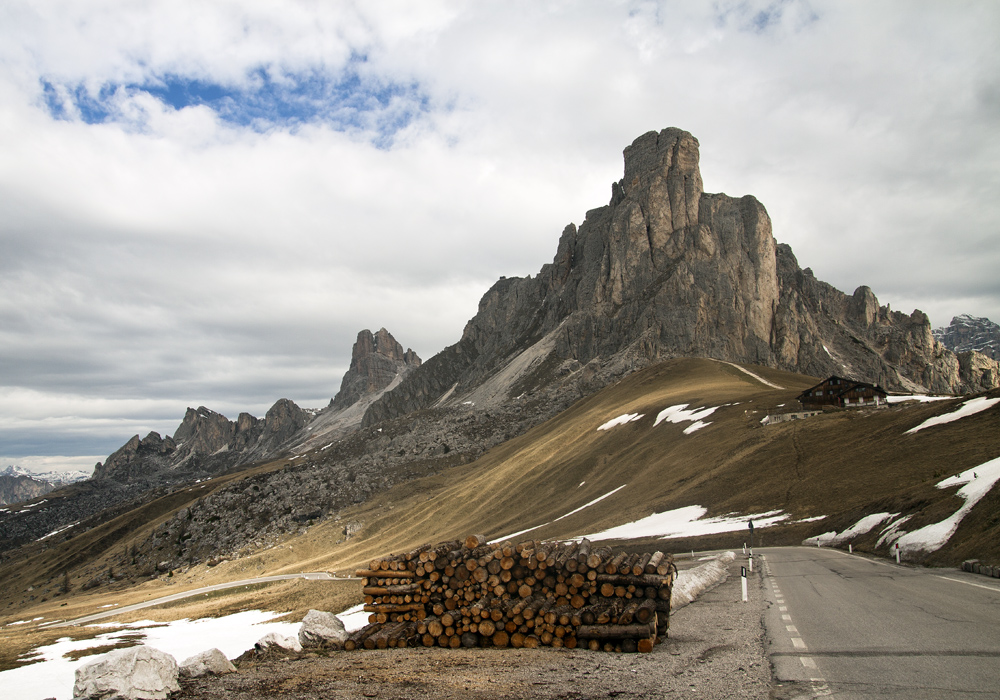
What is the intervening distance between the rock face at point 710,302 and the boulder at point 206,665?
4649 inches

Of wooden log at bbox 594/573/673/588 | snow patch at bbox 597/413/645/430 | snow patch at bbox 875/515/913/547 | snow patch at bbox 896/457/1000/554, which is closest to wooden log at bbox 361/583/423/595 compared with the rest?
wooden log at bbox 594/573/673/588

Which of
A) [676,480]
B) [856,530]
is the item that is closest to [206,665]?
[856,530]

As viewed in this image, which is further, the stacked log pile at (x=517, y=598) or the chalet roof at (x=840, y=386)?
the chalet roof at (x=840, y=386)

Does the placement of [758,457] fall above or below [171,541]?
A: above

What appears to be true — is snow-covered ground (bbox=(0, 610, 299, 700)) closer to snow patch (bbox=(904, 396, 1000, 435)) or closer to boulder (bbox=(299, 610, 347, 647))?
boulder (bbox=(299, 610, 347, 647))

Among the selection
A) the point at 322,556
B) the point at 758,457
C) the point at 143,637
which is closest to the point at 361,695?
the point at 143,637

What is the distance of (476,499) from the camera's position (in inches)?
2901

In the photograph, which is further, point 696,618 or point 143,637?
point 143,637

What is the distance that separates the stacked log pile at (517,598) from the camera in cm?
1183

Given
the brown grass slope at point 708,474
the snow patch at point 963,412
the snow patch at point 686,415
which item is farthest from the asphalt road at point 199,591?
the snow patch at point 963,412

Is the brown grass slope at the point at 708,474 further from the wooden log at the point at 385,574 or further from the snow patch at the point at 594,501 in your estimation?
the wooden log at the point at 385,574

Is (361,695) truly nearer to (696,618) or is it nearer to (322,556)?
(696,618)

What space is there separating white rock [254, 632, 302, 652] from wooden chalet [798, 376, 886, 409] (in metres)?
60.2

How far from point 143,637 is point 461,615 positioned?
91.9 feet
